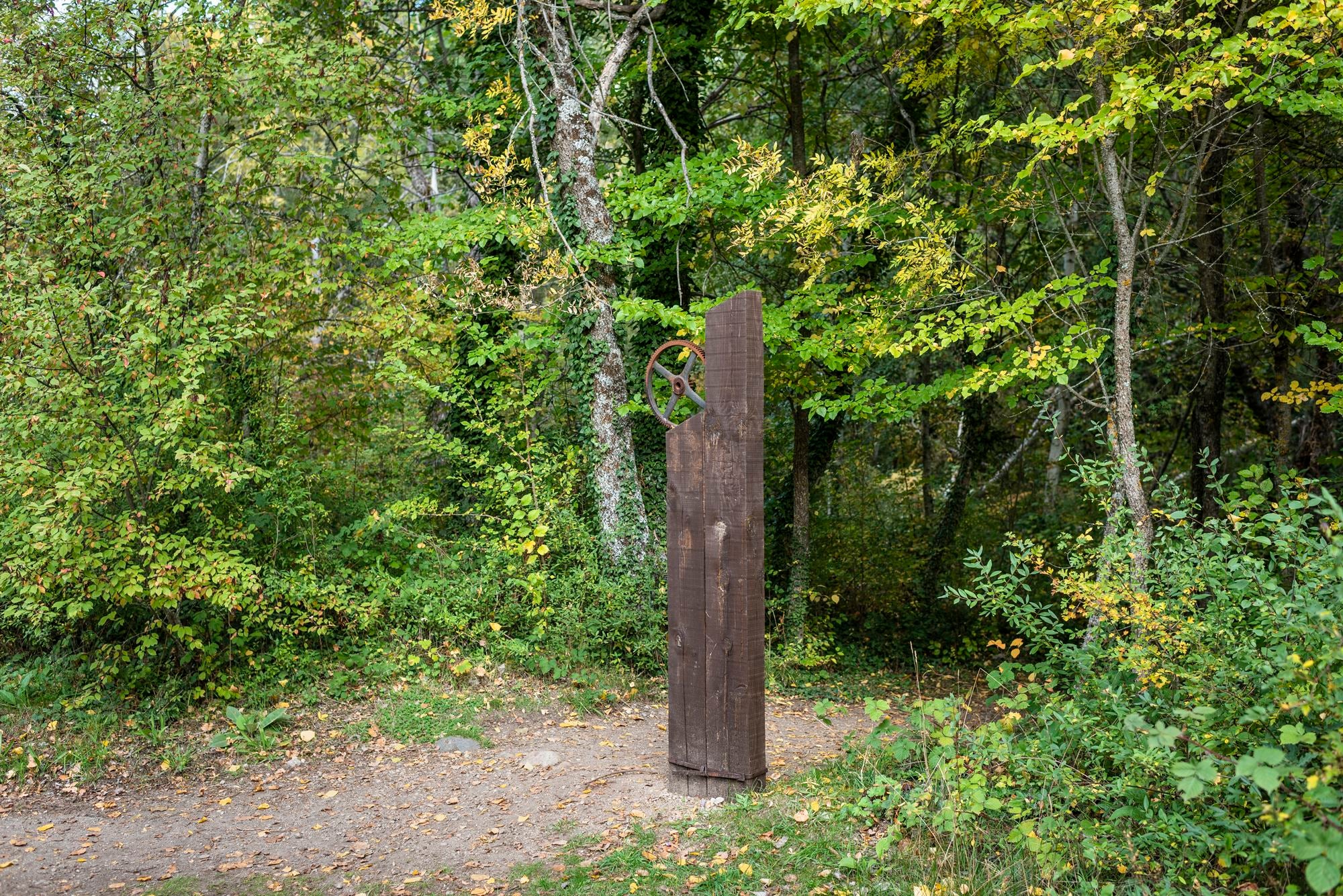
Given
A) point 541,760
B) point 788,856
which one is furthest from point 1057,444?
point 788,856

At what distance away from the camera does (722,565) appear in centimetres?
460

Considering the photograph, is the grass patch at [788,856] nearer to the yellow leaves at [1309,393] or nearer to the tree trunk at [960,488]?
the yellow leaves at [1309,393]

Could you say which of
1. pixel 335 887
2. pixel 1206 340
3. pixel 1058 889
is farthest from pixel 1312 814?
pixel 1206 340

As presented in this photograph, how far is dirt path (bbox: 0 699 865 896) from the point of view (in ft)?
14.7

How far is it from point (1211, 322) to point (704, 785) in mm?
6283

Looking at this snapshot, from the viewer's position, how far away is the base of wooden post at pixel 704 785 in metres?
4.64

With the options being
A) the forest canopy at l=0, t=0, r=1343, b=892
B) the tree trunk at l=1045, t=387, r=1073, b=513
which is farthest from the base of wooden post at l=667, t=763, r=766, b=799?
the tree trunk at l=1045, t=387, r=1073, b=513

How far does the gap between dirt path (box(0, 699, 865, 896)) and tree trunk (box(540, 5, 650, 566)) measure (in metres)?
1.98

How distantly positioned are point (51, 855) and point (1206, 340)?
398 inches

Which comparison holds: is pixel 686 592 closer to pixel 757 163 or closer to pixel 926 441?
pixel 757 163

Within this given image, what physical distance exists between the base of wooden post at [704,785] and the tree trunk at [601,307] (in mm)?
3058

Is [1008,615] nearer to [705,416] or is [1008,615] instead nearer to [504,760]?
[705,416]

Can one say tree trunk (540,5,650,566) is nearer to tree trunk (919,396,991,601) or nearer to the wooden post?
the wooden post

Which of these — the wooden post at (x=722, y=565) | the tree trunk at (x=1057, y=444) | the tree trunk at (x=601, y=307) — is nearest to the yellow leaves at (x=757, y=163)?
the tree trunk at (x=601, y=307)
